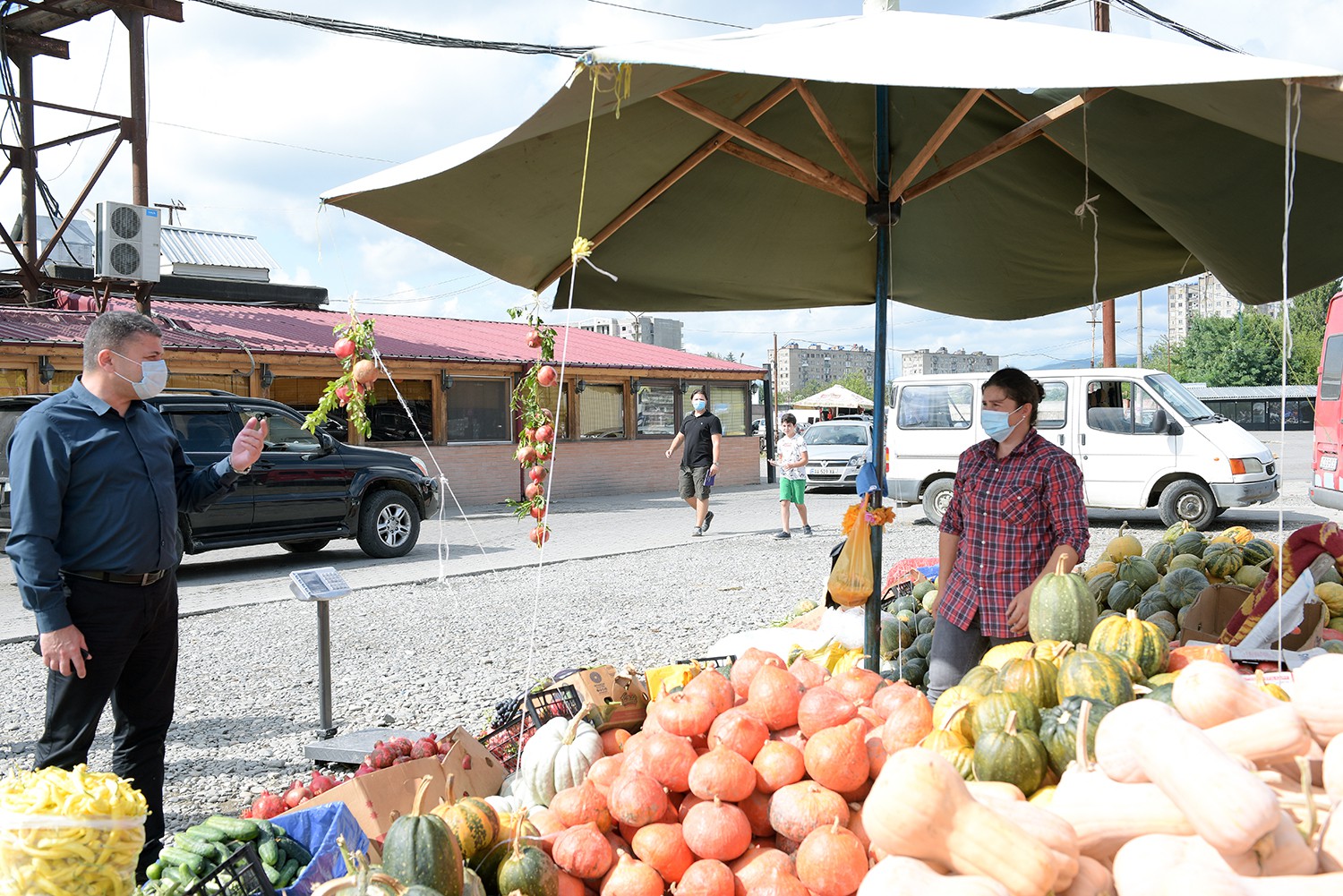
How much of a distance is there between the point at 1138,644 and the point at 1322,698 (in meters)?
0.84

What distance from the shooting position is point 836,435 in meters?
22.0

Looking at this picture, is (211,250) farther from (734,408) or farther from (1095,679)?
(1095,679)

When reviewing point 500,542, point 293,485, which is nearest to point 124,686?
point 293,485

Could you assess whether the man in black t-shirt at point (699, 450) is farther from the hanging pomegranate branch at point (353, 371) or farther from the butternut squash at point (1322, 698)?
the butternut squash at point (1322, 698)

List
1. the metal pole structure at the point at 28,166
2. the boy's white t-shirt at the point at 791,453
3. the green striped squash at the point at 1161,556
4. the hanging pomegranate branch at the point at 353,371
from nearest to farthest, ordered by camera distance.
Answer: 1. the hanging pomegranate branch at the point at 353,371
2. the green striped squash at the point at 1161,556
3. the boy's white t-shirt at the point at 791,453
4. the metal pole structure at the point at 28,166

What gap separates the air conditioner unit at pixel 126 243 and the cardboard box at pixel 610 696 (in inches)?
460

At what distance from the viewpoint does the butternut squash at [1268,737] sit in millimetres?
1824

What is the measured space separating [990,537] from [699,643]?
3768 mm

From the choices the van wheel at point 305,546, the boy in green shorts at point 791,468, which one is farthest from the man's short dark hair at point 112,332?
the boy in green shorts at point 791,468

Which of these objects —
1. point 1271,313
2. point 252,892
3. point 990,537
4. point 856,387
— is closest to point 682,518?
point 990,537

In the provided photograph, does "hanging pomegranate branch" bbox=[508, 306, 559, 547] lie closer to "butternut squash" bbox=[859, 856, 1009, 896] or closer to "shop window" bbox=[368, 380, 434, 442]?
"butternut squash" bbox=[859, 856, 1009, 896]

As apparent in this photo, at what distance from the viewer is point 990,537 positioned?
3.81 meters

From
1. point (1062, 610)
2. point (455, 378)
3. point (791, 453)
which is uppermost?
point (455, 378)

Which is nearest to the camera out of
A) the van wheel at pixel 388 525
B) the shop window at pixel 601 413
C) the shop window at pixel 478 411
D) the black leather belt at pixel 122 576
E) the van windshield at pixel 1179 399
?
the black leather belt at pixel 122 576
